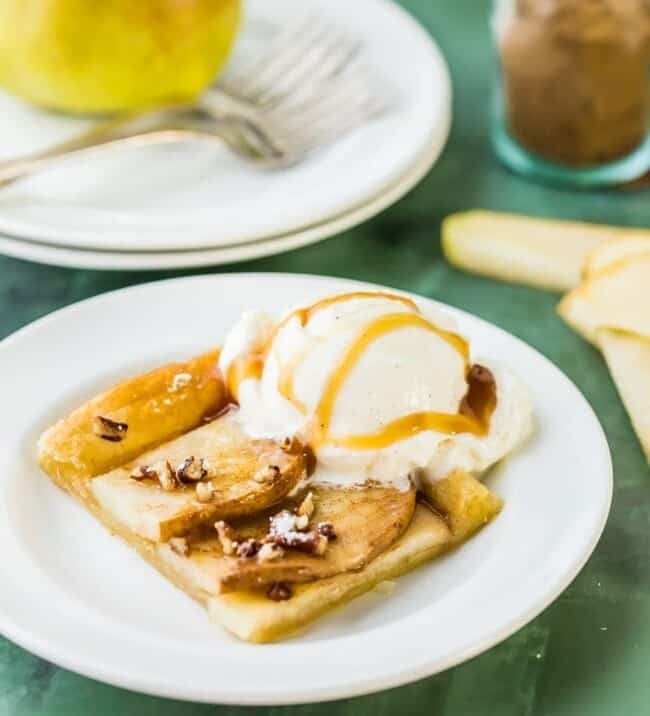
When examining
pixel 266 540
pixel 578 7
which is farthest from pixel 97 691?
pixel 578 7

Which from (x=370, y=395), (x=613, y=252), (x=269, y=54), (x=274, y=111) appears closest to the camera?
(x=370, y=395)

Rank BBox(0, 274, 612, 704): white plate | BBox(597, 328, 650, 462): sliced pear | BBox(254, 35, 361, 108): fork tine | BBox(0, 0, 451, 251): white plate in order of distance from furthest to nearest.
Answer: BBox(254, 35, 361, 108): fork tine → BBox(0, 0, 451, 251): white plate → BBox(597, 328, 650, 462): sliced pear → BBox(0, 274, 612, 704): white plate

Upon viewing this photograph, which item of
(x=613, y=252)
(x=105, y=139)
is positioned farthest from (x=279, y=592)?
(x=105, y=139)

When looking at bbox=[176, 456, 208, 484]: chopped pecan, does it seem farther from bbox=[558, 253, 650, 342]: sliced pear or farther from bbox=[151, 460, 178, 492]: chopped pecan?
bbox=[558, 253, 650, 342]: sliced pear

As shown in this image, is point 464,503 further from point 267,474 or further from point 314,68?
point 314,68

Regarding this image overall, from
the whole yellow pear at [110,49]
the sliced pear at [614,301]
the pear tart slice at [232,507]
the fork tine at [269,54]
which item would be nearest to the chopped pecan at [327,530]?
the pear tart slice at [232,507]

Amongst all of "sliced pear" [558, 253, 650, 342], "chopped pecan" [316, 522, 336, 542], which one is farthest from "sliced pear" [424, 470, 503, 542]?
"sliced pear" [558, 253, 650, 342]

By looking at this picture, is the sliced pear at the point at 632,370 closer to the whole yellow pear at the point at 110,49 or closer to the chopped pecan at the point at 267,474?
the chopped pecan at the point at 267,474
